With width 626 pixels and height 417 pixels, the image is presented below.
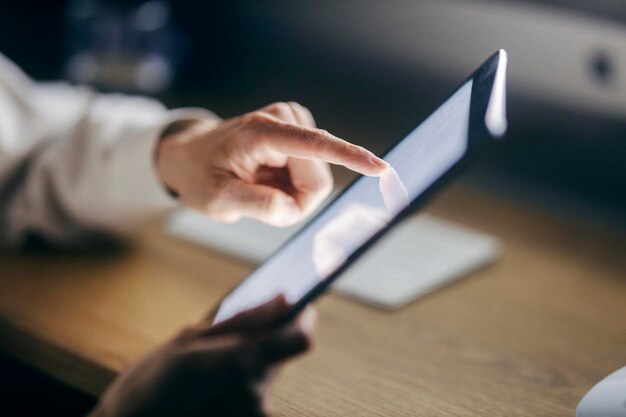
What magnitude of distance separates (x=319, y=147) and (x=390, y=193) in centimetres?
7

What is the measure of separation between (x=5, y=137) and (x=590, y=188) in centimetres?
68

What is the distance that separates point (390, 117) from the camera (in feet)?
4.05

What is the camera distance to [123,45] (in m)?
1.42

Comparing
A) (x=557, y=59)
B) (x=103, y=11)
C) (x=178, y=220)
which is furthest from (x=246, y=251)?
(x=103, y=11)

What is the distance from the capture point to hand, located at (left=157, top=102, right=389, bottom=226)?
559mm

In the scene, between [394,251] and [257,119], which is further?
[394,251]

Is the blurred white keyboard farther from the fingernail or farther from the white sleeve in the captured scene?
the fingernail

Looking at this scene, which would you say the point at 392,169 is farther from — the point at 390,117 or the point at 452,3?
the point at 390,117

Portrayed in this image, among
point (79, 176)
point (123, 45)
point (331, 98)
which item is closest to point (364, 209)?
point (79, 176)

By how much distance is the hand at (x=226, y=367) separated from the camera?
0.47 metres

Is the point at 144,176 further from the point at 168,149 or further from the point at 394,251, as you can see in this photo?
the point at 394,251

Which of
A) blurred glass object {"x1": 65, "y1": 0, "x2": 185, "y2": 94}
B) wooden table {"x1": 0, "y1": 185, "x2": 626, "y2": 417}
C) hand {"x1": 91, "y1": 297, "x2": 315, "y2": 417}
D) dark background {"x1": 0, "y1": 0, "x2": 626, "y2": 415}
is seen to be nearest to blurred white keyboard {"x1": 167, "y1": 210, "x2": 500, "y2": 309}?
wooden table {"x1": 0, "y1": 185, "x2": 626, "y2": 417}

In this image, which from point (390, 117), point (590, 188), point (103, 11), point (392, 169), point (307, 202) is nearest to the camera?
point (392, 169)

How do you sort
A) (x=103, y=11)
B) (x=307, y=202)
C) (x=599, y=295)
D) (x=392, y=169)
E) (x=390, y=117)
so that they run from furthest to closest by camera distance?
(x=103, y=11) < (x=390, y=117) < (x=599, y=295) < (x=307, y=202) < (x=392, y=169)
